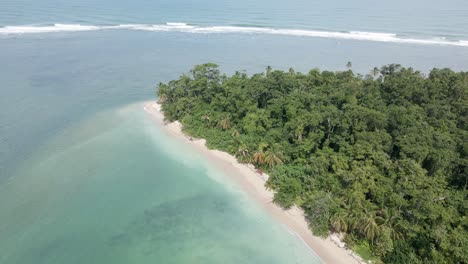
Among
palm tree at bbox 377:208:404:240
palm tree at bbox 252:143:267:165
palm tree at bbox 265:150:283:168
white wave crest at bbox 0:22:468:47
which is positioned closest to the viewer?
palm tree at bbox 377:208:404:240

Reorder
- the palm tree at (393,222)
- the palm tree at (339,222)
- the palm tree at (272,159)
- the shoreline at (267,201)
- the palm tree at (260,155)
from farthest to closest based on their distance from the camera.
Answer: the palm tree at (260,155) → the palm tree at (272,159) → the palm tree at (339,222) → the shoreline at (267,201) → the palm tree at (393,222)

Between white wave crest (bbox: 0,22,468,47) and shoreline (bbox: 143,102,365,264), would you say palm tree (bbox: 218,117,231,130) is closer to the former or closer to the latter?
shoreline (bbox: 143,102,365,264)

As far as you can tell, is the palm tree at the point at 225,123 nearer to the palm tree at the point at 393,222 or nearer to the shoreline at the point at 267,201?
the shoreline at the point at 267,201

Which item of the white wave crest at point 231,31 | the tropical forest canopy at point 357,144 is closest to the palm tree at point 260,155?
the tropical forest canopy at point 357,144

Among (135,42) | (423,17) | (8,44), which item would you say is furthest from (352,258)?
(423,17)

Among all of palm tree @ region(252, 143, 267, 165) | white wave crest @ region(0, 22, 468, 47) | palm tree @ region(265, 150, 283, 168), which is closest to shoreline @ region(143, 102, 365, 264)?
palm tree @ region(252, 143, 267, 165)

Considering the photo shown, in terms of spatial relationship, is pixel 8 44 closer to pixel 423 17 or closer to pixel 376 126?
pixel 376 126
